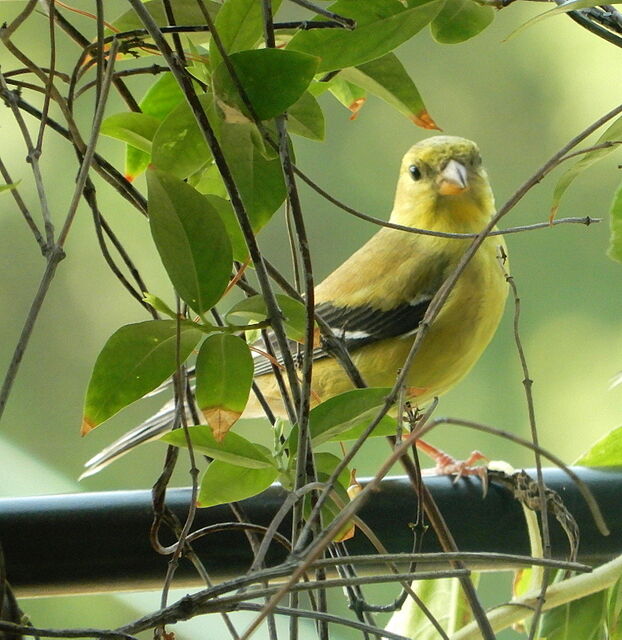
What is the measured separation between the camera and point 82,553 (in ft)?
2.27

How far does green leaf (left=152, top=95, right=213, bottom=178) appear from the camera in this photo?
1.72ft

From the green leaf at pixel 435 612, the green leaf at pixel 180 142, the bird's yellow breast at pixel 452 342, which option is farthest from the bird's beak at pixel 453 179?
the green leaf at pixel 180 142

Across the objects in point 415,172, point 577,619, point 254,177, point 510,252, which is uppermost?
point 415,172

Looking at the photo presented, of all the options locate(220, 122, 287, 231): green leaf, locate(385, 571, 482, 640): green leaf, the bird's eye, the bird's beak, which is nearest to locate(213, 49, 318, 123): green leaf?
locate(220, 122, 287, 231): green leaf

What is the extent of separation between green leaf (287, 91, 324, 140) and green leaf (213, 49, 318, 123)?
0.07 metres

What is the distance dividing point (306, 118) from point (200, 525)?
0.38 m

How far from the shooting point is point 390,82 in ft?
1.94

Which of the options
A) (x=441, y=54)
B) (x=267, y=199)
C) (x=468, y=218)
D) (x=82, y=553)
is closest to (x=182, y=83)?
(x=267, y=199)

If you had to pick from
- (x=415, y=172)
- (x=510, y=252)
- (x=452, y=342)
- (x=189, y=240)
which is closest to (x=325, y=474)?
(x=189, y=240)

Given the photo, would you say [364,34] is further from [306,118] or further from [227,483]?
[227,483]

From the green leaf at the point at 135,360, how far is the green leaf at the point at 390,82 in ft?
0.67

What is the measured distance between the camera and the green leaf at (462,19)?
0.58 metres

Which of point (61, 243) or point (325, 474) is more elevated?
point (61, 243)

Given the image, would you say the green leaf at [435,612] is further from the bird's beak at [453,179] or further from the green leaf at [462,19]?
the bird's beak at [453,179]
